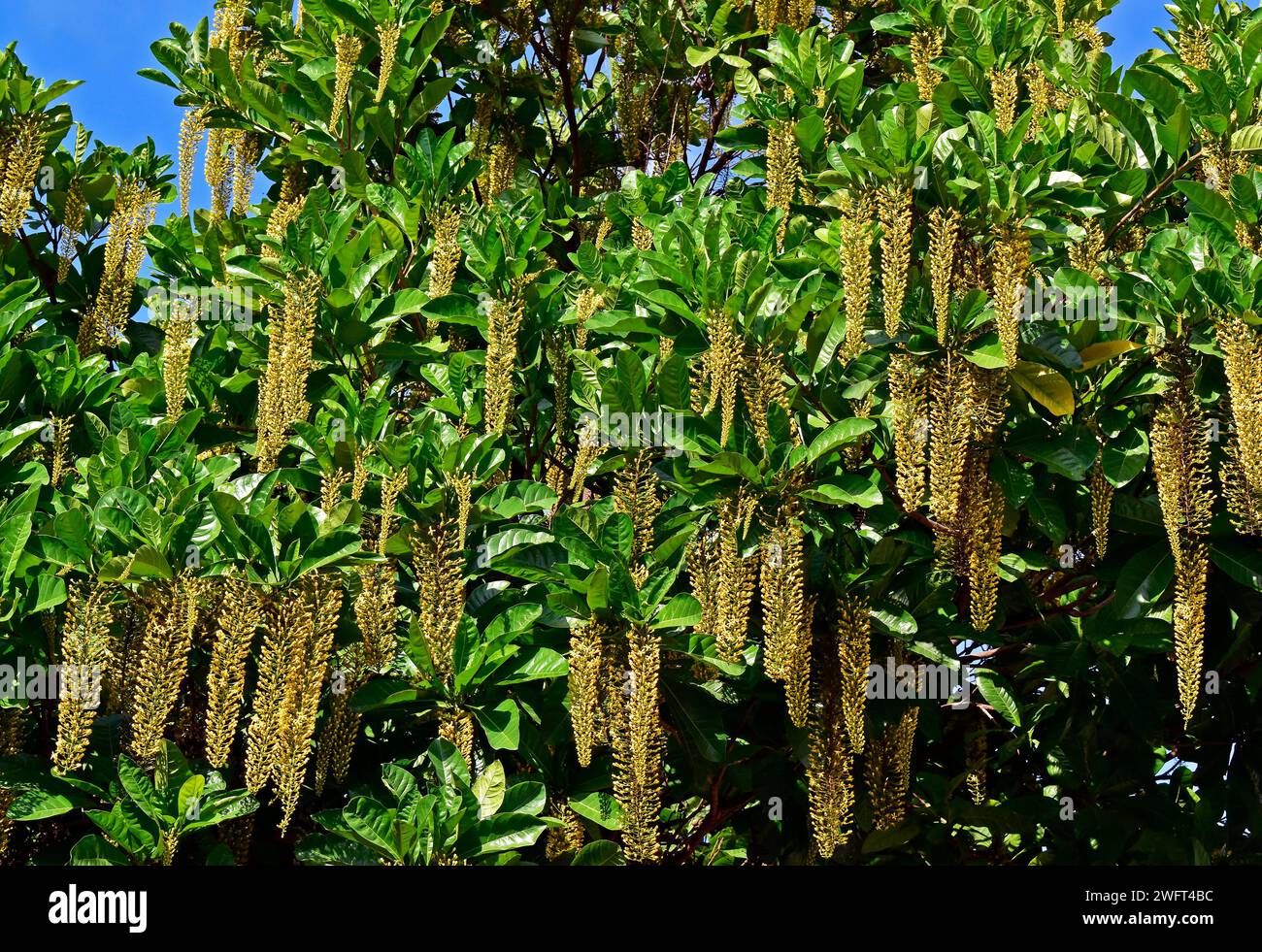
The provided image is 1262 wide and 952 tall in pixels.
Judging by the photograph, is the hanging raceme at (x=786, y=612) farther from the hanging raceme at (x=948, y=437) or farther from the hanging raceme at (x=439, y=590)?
the hanging raceme at (x=439, y=590)

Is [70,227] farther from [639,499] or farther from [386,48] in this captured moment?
[639,499]

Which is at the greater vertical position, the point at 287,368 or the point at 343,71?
the point at 343,71

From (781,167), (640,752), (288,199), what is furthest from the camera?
(288,199)

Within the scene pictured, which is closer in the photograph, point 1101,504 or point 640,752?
point 640,752

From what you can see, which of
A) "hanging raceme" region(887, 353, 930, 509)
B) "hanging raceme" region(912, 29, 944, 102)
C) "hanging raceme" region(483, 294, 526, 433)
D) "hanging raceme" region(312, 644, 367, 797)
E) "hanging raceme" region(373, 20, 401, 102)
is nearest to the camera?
"hanging raceme" region(887, 353, 930, 509)

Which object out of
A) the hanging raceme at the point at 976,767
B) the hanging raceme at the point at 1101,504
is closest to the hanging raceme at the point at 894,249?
the hanging raceme at the point at 1101,504

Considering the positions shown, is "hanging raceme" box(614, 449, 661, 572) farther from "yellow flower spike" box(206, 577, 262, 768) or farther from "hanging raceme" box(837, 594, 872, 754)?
"yellow flower spike" box(206, 577, 262, 768)

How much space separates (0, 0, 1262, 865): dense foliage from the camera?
12.2 ft

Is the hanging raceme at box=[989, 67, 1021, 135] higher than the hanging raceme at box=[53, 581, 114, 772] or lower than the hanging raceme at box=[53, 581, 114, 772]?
higher

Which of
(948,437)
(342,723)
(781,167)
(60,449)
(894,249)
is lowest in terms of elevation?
(342,723)

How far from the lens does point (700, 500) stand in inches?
152

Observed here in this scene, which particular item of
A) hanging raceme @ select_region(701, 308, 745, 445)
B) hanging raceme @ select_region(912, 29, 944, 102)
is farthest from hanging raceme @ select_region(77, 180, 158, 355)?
hanging raceme @ select_region(912, 29, 944, 102)

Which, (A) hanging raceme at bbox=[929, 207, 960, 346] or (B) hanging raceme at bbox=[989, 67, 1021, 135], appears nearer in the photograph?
(A) hanging raceme at bbox=[929, 207, 960, 346]

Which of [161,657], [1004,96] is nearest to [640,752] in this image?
[161,657]
